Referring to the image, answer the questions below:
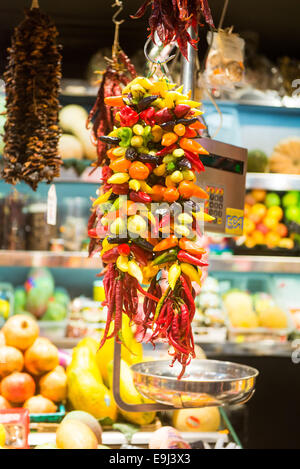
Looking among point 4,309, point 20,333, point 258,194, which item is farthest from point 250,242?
point 20,333

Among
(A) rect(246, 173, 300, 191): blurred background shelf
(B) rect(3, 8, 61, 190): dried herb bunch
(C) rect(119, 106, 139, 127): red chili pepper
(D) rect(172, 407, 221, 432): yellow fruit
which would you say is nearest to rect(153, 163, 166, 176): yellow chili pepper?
(C) rect(119, 106, 139, 127): red chili pepper

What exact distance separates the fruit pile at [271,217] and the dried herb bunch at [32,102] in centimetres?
204

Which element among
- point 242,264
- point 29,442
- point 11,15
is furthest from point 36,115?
point 242,264

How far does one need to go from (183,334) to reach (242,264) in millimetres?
2309

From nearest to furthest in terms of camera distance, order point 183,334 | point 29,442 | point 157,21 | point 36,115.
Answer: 1. point 183,334
2. point 157,21
3. point 29,442
4. point 36,115

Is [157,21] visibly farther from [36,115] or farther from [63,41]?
[63,41]

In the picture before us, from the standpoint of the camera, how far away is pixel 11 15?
3168 millimetres

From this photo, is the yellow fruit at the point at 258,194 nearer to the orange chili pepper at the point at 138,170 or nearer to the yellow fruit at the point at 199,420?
the yellow fruit at the point at 199,420

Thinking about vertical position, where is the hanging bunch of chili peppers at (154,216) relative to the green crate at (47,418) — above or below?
above

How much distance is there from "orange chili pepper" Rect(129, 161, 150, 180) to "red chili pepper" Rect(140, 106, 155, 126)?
3.7 inches

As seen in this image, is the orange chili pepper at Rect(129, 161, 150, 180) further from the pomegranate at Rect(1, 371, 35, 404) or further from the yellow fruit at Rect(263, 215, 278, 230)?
the yellow fruit at Rect(263, 215, 278, 230)

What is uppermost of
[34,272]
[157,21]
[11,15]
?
[11,15]

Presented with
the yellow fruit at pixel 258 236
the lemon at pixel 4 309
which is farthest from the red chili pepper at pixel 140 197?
the yellow fruit at pixel 258 236

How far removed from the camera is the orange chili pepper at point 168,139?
118 centimetres
